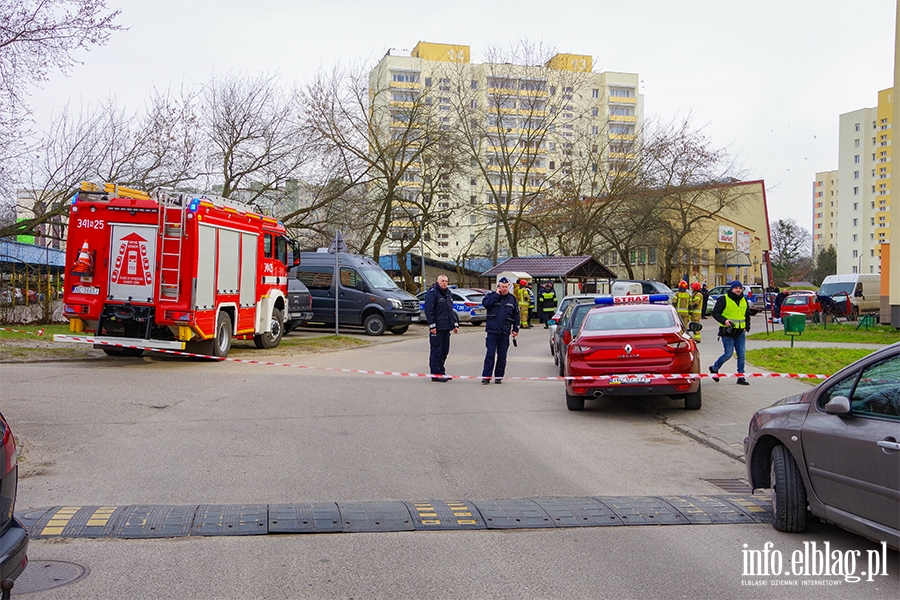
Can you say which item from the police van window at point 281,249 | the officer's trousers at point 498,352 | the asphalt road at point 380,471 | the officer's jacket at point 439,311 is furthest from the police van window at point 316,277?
the officer's trousers at point 498,352

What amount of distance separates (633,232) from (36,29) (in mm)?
39066

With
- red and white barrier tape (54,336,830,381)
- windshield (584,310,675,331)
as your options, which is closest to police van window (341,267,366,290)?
red and white barrier tape (54,336,830,381)

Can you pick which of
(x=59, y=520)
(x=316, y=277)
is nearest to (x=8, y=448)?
(x=59, y=520)

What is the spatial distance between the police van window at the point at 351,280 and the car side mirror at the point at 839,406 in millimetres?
22929

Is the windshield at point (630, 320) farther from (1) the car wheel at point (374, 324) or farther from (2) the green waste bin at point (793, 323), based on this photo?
(1) the car wheel at point (374, 324)

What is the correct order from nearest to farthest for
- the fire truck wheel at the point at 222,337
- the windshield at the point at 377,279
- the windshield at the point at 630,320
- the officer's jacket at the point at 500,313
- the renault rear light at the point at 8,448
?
the renault rear light at the point at 8,448
the windshield at the point at 630,320
the officer's jacket at the point at 500,313
the fire truck wheel at the point at 222,337
the windshield at the point at 377,279

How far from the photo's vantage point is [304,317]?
24031 mm

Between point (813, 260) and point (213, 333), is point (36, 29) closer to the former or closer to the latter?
point (213, 333)

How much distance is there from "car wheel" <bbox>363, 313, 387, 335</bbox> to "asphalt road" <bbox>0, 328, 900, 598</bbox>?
11.9 meters

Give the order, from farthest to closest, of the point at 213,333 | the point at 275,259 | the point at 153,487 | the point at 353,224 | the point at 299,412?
the point at 353,224
the point at 275,259
the point at 213,333
the point at 299,412
the point at 153,487

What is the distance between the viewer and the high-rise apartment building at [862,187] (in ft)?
319

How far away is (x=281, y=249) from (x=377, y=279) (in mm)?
8163

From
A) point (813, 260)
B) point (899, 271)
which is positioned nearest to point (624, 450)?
point (899, 271)

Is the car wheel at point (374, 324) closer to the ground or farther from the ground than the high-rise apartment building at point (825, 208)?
closer to the ground
